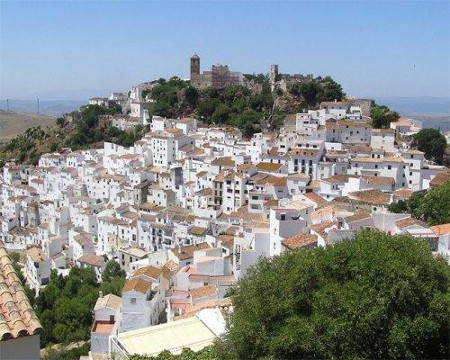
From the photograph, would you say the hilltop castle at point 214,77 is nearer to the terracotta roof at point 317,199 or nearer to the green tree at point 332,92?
the green tree at point 332,92

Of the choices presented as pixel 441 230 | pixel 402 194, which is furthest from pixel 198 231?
pixel 441 230

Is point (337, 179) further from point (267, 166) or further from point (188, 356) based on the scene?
point (188, 356)

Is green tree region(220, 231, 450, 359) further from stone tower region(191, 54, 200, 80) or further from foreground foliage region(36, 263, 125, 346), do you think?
stone tower region(191, 54, 200, 80)

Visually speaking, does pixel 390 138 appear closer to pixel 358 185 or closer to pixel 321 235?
pixel 358 185

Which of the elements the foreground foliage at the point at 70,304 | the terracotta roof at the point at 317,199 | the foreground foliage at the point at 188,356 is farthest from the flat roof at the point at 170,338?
the terracotta roof at the point at 317,199

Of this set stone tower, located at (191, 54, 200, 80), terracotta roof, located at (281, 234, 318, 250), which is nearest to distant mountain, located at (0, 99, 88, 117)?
stone tower, located at (191, 54, 200, 80)

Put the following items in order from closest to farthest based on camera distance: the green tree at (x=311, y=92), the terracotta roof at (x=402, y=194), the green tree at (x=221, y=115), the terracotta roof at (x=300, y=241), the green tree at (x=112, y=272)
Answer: the terracotta roof at (x=300, y=241), the terracotta roof at (x=402, y=194), the green tree at (x=112, y=272), the green tree at (x=311, y=92), the green tree at (x=221, y=115)
